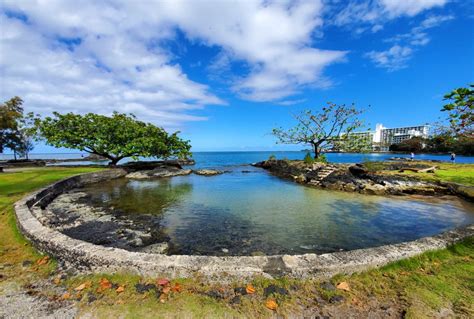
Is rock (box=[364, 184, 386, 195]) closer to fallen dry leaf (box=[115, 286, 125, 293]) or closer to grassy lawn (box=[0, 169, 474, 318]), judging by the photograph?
grassy lawn (box=[0, 169, 474, 318])

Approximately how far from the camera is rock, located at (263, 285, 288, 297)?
2680 millimetres

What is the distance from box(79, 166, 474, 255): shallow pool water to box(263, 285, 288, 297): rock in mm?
2341

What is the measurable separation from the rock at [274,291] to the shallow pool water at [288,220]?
7.68ft

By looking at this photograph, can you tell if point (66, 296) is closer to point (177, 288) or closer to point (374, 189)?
point (177, 288)

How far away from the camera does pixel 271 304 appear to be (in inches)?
98.3

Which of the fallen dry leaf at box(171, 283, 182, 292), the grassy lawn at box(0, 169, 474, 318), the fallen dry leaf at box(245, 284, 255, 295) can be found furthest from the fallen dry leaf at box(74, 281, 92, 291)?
the fallen dry leaf at box(245, 284, 255, 295)

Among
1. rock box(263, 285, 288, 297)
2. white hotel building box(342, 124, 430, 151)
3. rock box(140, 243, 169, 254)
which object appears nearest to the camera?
rock box(263, 285, 288, 297)

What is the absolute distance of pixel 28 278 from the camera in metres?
3.23

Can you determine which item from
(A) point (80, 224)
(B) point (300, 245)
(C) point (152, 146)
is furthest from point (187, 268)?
(C) point (152, 146)

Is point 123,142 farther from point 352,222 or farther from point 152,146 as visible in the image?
point 352,222

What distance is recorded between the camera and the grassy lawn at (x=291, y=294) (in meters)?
2.40

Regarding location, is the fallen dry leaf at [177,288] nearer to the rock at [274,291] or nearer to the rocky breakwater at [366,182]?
the rock at [274,291]

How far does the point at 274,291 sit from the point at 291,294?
0.70 feet

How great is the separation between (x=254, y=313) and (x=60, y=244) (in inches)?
143
